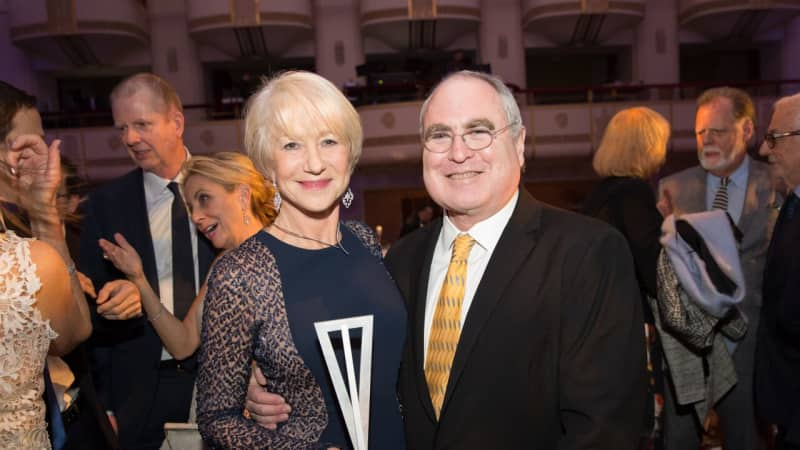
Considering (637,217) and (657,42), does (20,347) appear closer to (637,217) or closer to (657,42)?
(637,217)

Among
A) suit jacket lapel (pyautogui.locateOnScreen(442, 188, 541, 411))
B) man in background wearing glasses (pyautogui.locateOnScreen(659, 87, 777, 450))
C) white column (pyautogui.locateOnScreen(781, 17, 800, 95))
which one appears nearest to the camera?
suit jacket lapel (pyautogui.locateOnScreen(442, 188, 541, 411))

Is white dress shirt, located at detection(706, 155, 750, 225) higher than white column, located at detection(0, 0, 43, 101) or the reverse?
the reverse

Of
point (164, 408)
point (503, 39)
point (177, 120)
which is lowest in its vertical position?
point (164, 408)

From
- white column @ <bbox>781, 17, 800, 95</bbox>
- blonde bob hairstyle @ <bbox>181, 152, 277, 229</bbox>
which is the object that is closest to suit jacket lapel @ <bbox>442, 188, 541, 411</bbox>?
blonde bob hairstyle @ <bbox>181, 152, 277, 229</bbox>

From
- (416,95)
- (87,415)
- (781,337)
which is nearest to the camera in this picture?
(87,415)

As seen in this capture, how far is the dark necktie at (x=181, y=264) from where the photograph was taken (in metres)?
2.77

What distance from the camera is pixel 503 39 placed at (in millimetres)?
15062

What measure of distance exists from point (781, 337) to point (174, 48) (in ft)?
49.0

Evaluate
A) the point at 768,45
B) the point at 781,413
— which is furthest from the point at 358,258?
the point at 768,45

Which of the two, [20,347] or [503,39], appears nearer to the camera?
[20,347]

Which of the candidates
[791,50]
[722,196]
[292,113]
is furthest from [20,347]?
[791,50]

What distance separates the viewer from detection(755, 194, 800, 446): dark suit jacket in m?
2.44

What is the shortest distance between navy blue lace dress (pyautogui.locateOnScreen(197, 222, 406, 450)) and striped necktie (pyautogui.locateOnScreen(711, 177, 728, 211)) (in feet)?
7.36

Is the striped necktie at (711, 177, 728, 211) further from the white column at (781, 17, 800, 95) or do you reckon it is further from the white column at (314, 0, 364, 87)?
the white column at (781, 17, 800, 95)
